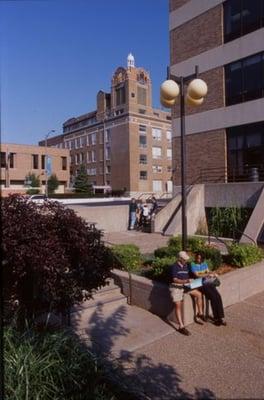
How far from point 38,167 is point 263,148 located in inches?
2340

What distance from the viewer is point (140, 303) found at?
815 centimetres

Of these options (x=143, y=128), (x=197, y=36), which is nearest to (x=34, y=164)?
(x=143, y=128)

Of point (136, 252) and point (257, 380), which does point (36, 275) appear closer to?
point (257, 380)

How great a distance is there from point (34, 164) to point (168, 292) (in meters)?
69.2

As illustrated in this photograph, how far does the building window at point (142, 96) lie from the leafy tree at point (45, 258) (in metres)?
72.6

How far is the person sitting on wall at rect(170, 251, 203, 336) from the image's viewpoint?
23.2 ft

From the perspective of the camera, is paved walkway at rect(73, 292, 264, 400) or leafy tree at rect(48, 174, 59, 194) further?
leafy tree at rect(48, 174, 59, 194)

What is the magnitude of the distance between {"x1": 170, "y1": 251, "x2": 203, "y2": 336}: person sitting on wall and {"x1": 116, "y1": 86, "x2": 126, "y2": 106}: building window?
70935 mm

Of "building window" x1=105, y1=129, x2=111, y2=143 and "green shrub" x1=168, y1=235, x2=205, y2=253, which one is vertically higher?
"building window" x1=105, y1=129, x2=111, y2=143

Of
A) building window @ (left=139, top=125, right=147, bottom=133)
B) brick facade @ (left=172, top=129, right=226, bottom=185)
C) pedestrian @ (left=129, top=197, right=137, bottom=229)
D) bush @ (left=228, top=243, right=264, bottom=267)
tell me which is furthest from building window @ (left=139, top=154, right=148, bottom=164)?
bush @ (left=228, top=243, right=264, bottom=267)

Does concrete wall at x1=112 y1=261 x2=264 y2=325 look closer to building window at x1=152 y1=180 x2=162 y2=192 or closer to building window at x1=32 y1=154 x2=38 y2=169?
building window at x1=152 y1=180 x2=162 y2=192

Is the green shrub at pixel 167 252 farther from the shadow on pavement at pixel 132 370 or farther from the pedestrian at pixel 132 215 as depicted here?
the pedestrian at pixel 132 215

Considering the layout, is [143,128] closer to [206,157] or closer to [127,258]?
[206,157]

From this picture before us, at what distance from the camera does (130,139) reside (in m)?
71.2
